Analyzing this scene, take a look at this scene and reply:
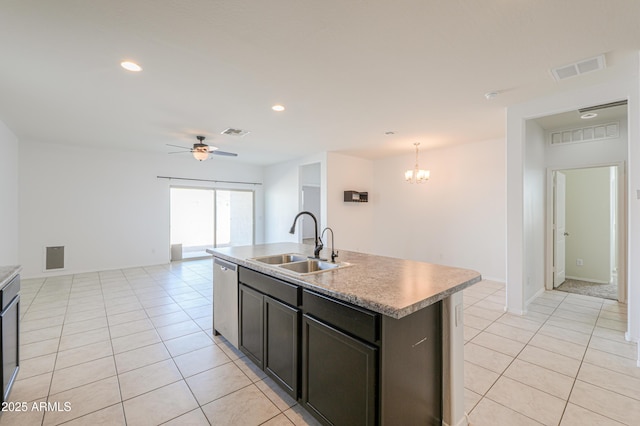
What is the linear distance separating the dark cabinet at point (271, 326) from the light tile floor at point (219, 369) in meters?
0.19

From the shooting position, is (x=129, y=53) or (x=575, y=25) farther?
(x=129, y=53)

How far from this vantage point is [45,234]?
18.2ft

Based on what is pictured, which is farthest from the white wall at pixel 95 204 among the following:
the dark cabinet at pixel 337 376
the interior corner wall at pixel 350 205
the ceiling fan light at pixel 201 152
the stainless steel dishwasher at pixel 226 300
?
the dark cabinet at pixel 337 376

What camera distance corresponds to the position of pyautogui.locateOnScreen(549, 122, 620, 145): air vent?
161 inches

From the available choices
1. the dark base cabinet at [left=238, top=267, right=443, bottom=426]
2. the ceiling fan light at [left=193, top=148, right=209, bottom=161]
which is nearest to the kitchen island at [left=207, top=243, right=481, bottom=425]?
the dark base cabinet at [left=238, top=267, right=443, bottom=426]

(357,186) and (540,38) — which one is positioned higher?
(540,38)

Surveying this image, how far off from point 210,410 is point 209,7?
2.73 m

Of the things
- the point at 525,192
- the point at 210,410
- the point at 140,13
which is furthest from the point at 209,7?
the point at 525,192

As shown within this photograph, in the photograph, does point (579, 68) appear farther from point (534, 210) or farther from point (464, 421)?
point (464, 421)

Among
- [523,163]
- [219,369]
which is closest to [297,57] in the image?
[219,369]

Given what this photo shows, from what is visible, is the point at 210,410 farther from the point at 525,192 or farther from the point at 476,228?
the point at 476,228

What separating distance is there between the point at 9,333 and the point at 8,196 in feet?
13.9

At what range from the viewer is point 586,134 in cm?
434

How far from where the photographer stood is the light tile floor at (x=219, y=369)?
1.88 metres
